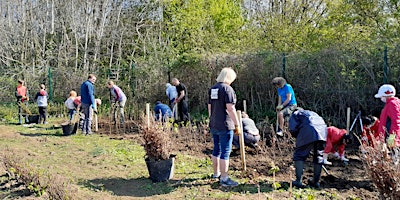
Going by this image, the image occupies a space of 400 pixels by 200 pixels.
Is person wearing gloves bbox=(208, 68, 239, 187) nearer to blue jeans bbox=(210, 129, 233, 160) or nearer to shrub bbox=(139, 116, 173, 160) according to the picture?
blue jeans bbox=(210, 129, 233, 160)

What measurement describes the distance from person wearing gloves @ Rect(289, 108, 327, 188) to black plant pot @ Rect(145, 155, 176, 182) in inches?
70.3

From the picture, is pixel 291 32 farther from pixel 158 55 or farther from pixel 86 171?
pixel 86 171

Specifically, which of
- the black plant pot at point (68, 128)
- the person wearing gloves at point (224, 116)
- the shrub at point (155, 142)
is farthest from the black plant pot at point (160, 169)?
the black plant pot at point (68, 128)

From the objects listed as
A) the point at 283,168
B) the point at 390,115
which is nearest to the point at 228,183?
the point at 283,168

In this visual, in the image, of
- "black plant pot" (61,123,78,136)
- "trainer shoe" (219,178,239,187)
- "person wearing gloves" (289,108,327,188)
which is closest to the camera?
"person wearing gloves" (289,108,327,188)

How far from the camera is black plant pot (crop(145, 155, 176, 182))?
5371 millimetres

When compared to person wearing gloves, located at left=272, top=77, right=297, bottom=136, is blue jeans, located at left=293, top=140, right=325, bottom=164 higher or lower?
lower

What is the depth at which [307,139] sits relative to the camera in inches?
194

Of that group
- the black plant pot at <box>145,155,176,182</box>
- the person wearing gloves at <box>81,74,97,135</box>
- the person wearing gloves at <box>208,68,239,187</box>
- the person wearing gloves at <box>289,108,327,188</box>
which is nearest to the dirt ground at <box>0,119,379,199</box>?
the person wearing gloves at <box>289,108,327,188</box>

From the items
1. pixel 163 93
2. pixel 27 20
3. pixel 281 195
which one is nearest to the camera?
pixel 281 195

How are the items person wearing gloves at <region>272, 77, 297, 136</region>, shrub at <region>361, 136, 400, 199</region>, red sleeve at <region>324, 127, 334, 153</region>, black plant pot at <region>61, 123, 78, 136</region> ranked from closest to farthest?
shrub at <region>361, 136, 400, 199</region>
red sleeve at <region>324, 127, 334, 153</region>
person wearing gloves at <region>272, 77, 297, 136</region>
black plant pot at <region>61, 123, 78, 136</region>

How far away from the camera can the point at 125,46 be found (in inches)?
736

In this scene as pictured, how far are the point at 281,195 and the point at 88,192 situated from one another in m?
2.56

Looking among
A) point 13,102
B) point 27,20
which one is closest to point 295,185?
point 13,102
